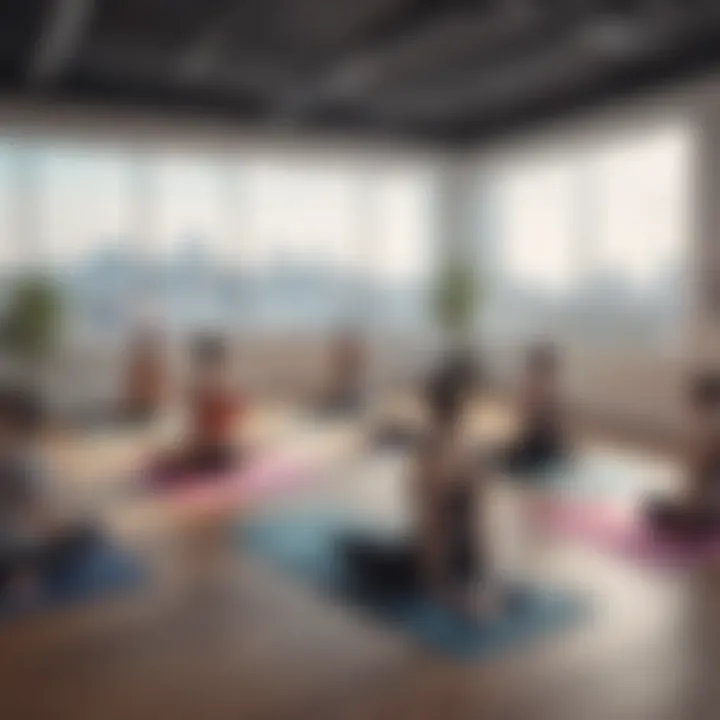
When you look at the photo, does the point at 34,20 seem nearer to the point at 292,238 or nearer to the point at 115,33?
the point at 115,33

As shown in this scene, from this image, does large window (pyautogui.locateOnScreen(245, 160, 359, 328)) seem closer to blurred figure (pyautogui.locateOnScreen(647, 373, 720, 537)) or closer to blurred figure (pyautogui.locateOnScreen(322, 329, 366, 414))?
blurred figure (pyautogui.locateOnScreen(322, 329, 366, 414))

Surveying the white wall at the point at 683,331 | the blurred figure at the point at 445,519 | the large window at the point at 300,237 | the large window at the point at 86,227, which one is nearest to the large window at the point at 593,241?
the white wall at the point at 683,331

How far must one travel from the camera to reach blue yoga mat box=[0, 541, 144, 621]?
84.9 inches

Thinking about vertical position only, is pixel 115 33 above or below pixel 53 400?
above

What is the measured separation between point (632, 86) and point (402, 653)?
3445 millimetres

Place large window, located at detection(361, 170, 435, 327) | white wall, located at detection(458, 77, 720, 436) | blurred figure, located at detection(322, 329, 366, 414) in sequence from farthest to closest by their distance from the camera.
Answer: blurred figure, located at detection(322, 329, 366, 414), large window, located at detection(361, 170, 435, 327), white wall, located at detection(458, 77, 720, 436)

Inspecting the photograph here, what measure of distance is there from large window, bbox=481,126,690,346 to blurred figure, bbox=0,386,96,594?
2.28 metres

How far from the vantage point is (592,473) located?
3.49m

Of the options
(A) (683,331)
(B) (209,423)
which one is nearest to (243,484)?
(B) (209,423)

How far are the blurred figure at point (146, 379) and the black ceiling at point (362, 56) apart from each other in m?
1.44

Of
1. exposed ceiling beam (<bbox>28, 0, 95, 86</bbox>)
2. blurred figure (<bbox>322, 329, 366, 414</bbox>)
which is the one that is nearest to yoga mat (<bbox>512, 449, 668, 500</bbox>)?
blurred figure (<bbox>322, 329, 366, 414</bbox>)

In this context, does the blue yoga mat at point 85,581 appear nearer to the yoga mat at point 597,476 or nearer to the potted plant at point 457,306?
the yoga mat at point 597,476

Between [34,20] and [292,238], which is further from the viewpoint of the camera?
[292,238]

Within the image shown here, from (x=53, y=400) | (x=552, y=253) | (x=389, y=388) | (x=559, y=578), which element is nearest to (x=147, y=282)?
(x=53, y=400)
